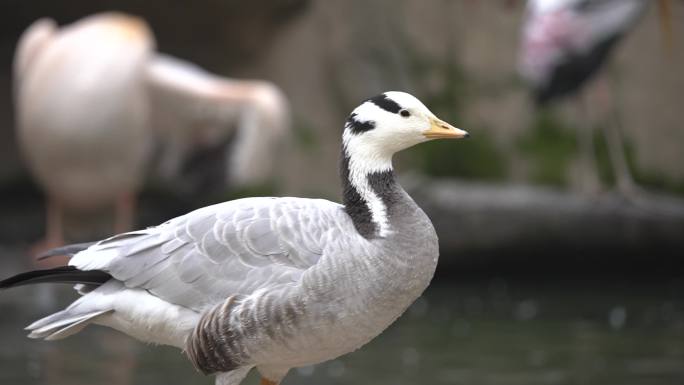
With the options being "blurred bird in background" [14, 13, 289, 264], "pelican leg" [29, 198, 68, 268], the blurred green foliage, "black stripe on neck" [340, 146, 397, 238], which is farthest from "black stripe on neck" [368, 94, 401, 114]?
the blurred green foliage

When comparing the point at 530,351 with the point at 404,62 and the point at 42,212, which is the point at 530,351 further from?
the point at 42,212

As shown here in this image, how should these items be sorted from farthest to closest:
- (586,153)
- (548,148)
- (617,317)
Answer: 1. (548,148)
2. (586,153)
3. (617,317)

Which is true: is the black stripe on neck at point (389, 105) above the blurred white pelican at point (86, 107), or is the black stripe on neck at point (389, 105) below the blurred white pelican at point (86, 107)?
above

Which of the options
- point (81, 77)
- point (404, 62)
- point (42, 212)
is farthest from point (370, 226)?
point (42, 212)

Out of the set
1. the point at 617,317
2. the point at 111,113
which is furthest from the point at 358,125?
the point at 111,113

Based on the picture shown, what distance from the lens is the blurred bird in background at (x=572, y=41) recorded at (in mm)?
7977

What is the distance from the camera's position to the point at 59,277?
3.98 m

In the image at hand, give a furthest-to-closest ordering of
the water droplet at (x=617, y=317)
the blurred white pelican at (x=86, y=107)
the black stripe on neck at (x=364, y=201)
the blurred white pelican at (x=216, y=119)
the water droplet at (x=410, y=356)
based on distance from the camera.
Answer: the blurred white pelican at (x=86, y=107) < the blurred white pelican at (x=216, y=119) < the water droplet at (x=617, y=317) < the water droplet at (x=410, y=356) < the black stripe on neck at (x=364, y=201)

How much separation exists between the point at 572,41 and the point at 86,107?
3177 mm

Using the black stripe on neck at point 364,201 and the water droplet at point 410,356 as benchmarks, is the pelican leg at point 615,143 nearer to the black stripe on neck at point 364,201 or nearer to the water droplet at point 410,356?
the water droplet at point 410,356

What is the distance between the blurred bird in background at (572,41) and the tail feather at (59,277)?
4.64 m

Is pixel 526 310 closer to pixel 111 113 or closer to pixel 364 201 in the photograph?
pixel 111 113

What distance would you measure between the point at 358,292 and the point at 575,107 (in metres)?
5.63

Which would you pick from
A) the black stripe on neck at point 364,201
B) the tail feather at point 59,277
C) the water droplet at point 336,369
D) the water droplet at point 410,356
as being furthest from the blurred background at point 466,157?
the black stripe on neck at point 364,201
